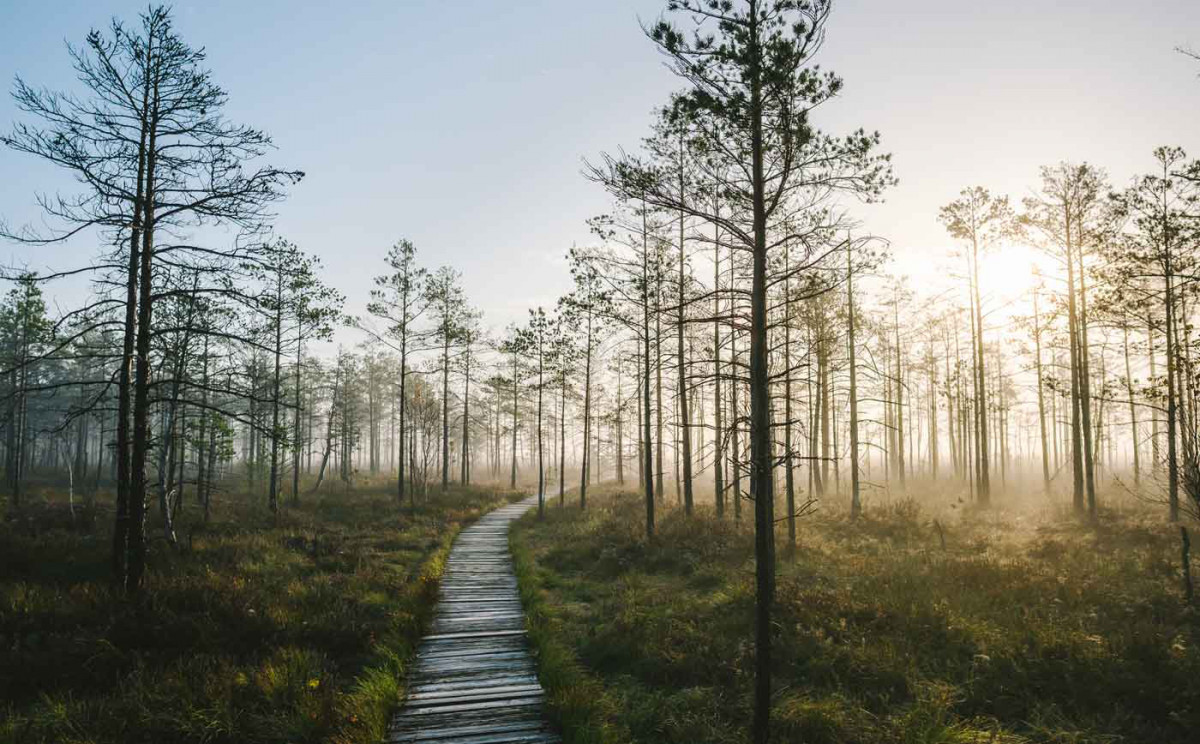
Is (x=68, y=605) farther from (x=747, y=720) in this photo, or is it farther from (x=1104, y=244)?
(x=1104, y=244)

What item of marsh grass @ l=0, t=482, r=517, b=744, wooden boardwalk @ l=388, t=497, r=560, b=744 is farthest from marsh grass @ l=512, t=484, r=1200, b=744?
marsh grass @ l=0, t=482, r=517, b=744

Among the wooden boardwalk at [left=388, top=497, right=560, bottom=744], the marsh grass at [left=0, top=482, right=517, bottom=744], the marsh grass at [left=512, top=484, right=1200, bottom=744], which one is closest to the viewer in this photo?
Result: the marsh grass at [left=0, top=482, right=517, bottom=744]

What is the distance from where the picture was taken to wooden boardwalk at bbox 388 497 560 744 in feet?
20.2

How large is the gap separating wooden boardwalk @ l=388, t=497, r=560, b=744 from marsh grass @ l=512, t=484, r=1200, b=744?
1.29ft

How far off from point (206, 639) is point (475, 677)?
4.56 m

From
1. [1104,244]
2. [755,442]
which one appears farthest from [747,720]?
[1104,244]

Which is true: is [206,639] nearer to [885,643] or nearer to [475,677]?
[475,677]

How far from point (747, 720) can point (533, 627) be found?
4.21 meters

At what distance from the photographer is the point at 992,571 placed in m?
11.8

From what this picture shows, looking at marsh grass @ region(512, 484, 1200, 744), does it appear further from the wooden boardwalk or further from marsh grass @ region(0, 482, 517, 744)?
marsh grass @ region(0, 482, 517, 744)

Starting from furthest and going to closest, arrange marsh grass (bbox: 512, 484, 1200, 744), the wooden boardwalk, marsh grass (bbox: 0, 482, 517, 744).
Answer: marsh grass (bbox: 512, 484, 1200, 744) → the wooden boardwalk → marsh grass (bbox: 0, 482, 517, 744)

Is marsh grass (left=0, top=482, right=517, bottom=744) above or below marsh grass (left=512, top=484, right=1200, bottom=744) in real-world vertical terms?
above

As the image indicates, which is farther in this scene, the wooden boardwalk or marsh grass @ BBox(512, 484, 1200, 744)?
marsh grass @ BBox(512, 484, 1200, 744)

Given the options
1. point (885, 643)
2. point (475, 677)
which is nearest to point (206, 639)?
point (475, 677)
